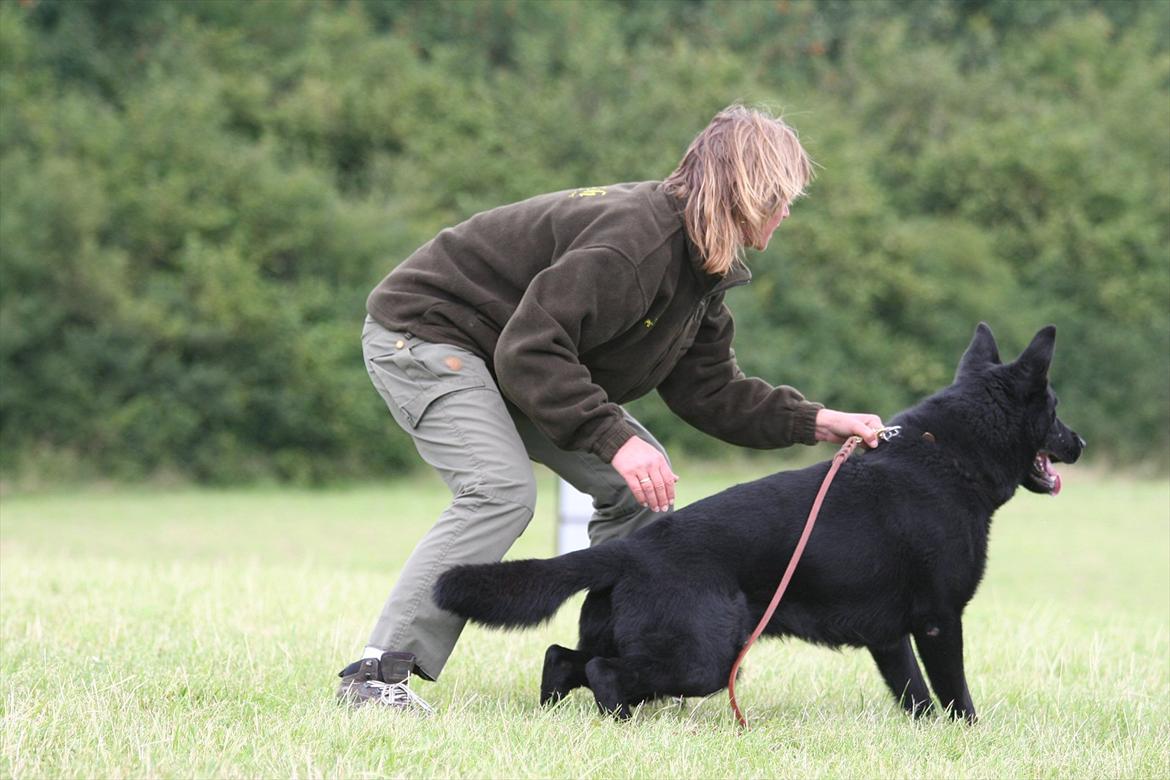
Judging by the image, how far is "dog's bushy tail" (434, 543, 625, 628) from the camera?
3.67 metres

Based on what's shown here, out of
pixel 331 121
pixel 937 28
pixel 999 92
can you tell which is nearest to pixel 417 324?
pixel 331 121

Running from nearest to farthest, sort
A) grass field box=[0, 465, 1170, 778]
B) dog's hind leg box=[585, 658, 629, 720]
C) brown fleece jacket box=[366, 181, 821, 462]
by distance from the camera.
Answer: grass field box=[0, 465, 1170, 778]
brown fleece jacket box=[366, 181, 821, 462]
dog's hind leg box=[585, 658, 629, 720]

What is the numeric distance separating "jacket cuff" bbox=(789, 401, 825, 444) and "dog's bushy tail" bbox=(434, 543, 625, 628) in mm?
1005

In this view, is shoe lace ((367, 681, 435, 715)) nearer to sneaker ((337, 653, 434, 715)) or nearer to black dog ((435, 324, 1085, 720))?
sneaker ((337, 653, 434, 715))

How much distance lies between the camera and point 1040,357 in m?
4.07

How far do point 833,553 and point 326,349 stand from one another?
14292 millimetres

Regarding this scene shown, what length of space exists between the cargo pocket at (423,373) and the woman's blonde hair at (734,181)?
0.75m

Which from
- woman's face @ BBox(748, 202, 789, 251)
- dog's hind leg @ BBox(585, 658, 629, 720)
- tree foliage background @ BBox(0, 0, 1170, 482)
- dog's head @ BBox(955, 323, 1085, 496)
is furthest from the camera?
tree foliage background @ BBox(0, 0, 1170, 482)

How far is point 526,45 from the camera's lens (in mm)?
22109

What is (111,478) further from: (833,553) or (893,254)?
(833,553)

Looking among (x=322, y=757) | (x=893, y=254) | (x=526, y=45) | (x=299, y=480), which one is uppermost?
(x=526, y=45)

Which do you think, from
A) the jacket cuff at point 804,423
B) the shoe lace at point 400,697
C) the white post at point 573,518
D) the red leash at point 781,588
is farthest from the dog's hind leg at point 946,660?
the white post at point 573,518

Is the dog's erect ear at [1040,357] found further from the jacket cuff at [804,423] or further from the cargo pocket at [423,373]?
the cargo pocket at [423,373]

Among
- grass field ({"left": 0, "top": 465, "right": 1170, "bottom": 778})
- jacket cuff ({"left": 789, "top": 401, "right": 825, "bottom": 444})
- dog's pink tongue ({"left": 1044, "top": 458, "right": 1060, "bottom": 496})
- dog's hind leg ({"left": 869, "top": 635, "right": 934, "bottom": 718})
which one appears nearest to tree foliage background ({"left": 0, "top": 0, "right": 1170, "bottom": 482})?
grass field ({"left": 0, "top": 465, "right": 1170, "bottom": 778})
